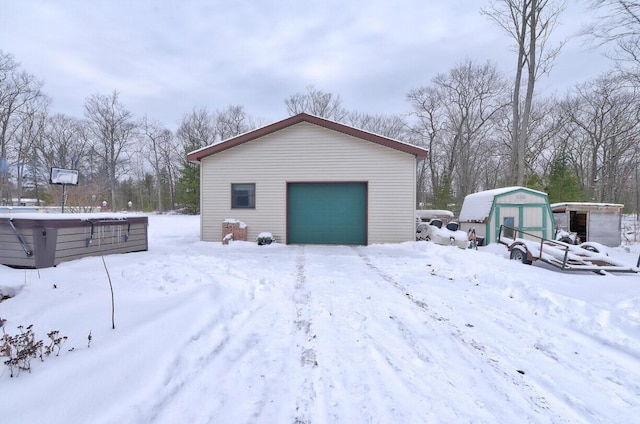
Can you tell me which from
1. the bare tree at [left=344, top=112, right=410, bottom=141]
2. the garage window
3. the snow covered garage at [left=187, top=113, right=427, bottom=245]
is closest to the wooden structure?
the snow covered garage at [left=187, top=113, right=427, bottom=245]

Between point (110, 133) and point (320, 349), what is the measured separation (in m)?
43.2

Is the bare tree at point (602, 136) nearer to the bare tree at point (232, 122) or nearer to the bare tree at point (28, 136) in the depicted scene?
the bare tree at point (232, 122)

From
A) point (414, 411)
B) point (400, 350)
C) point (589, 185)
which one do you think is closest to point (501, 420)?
point (414, 411)

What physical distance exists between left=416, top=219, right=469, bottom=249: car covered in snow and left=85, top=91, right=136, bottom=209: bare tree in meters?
36.6

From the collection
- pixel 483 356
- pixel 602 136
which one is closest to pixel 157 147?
pixel 483 356

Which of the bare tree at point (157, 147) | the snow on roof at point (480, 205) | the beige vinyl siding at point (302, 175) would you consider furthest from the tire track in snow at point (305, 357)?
the bare tree at point (157, 147)

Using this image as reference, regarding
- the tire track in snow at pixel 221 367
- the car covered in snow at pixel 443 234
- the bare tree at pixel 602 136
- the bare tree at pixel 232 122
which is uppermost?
the bare tree at pixel 232 122

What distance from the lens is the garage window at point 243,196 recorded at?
10312 millimetres

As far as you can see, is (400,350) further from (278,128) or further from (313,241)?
(278,128)

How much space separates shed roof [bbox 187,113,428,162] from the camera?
9648 millimetres

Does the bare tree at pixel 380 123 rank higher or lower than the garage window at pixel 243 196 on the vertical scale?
higher

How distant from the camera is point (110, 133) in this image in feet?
116

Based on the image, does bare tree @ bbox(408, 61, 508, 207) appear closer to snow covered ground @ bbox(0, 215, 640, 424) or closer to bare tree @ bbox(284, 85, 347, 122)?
bare tree @ bbox(284, 85, 347, 122)

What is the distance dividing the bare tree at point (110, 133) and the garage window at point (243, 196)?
104 ft
